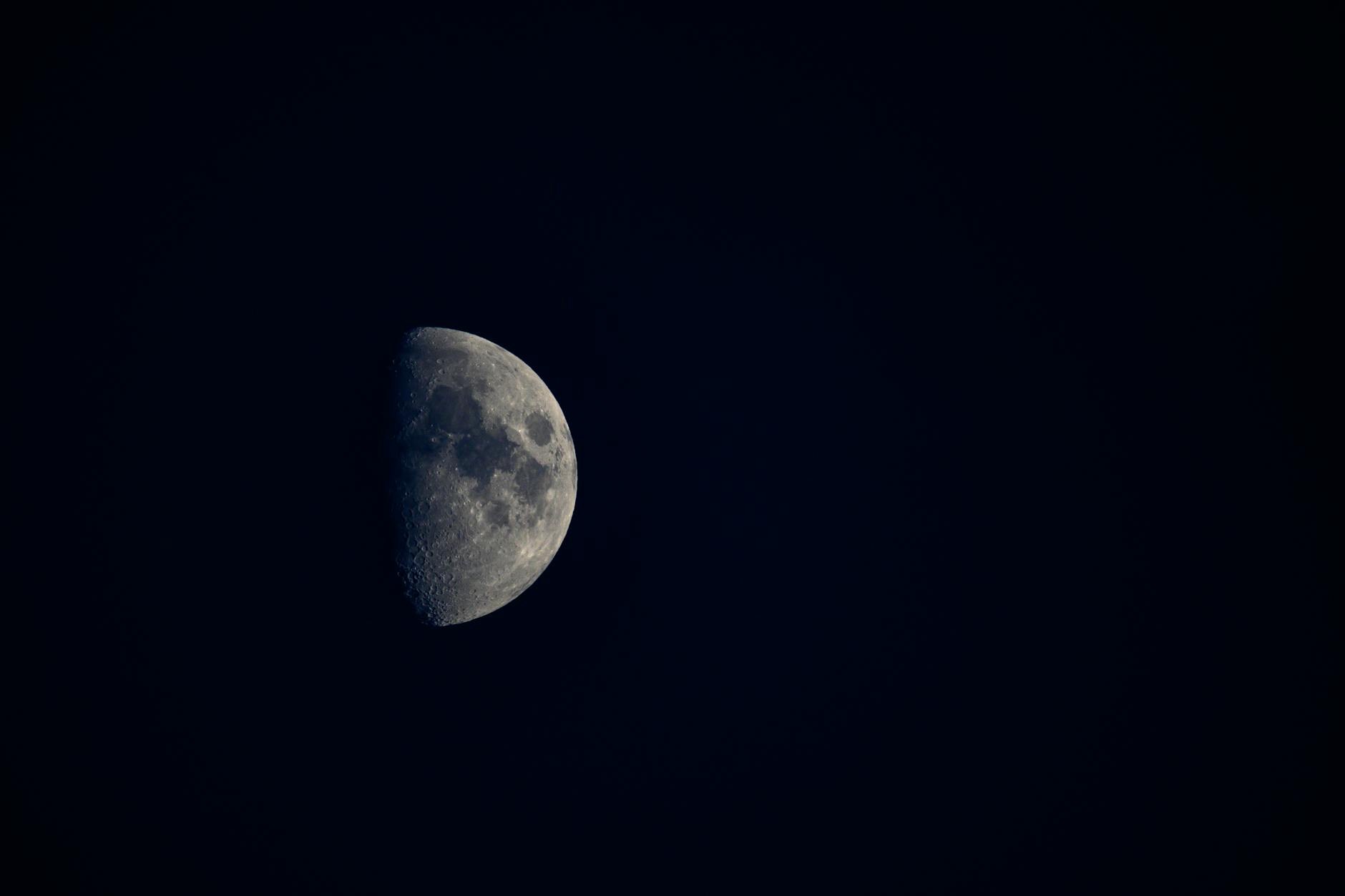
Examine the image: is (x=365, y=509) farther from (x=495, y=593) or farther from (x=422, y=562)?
(x=495, y=593)

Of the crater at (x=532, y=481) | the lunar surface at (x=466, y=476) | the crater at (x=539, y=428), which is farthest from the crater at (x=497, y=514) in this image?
the crater at (x=539, y=428)

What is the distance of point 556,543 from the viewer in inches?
184

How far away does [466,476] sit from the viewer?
12.8ft

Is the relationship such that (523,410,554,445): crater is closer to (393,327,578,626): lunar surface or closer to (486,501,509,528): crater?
(393,327,578,626): lunar surface

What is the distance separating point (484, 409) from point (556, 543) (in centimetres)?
133

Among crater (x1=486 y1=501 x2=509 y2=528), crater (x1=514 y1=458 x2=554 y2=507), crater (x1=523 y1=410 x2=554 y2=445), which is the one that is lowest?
crater (x1=486 y1=501 x2=509 y2=528)

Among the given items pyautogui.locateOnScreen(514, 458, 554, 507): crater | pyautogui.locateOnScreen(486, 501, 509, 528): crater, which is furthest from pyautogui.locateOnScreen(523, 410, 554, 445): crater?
pyautogui.locateOnScreen(486, 501, 509, 528): crater

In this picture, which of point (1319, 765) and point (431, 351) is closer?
point (431, 351)

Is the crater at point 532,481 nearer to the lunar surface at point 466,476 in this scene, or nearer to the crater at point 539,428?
the lunar surface at point 466,476

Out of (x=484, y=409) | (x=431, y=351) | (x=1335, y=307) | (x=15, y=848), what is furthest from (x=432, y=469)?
(x=1335, y=307)

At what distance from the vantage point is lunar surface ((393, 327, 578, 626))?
3.90 m

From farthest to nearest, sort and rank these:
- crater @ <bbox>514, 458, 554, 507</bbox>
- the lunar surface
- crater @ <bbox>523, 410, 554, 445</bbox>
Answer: crater @ <bbox>523, 410, 554, 445</bbox>
crater @ <bbox>514, 458, 554, 507</bbox>
the lunar surface

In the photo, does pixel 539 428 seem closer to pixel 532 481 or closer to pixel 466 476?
pixel 532 481

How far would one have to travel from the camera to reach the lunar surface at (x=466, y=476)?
390 cm
